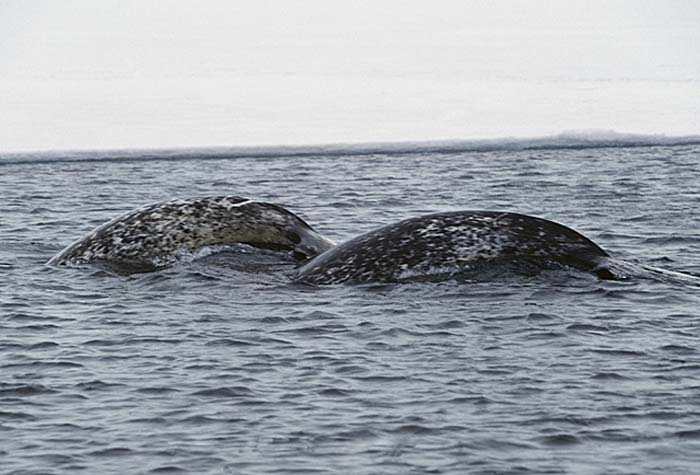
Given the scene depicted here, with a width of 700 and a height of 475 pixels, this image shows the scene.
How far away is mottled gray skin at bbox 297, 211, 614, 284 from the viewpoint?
11.7m

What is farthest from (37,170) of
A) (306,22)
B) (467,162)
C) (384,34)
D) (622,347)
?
(306,22)

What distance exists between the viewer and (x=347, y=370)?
8891 millimetres

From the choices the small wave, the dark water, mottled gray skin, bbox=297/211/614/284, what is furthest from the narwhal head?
the small wave

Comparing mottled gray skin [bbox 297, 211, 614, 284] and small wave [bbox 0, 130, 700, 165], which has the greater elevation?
small wave [bbox 0, 130, 700, 165]

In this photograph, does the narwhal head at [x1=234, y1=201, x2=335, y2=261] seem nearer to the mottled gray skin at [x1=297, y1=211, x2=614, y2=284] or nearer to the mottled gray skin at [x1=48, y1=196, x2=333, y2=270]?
the mottled gray skin at [x1=48, y1=196, x2=333, y2=270]

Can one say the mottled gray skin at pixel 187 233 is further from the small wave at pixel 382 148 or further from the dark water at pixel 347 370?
the small wave at pixel 382 148

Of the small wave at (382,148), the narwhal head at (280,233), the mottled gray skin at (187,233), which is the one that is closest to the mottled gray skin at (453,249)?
the narwhal head at (280,233)

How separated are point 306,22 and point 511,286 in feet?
105

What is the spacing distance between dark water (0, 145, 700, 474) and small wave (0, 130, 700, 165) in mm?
7130

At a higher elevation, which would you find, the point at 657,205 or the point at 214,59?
the point at 214,59

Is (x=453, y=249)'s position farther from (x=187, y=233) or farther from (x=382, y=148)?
(x=382, y=148)

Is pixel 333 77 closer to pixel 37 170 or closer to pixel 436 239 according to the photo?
pixel 37 170

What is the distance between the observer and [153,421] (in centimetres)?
778

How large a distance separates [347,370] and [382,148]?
567 inches
